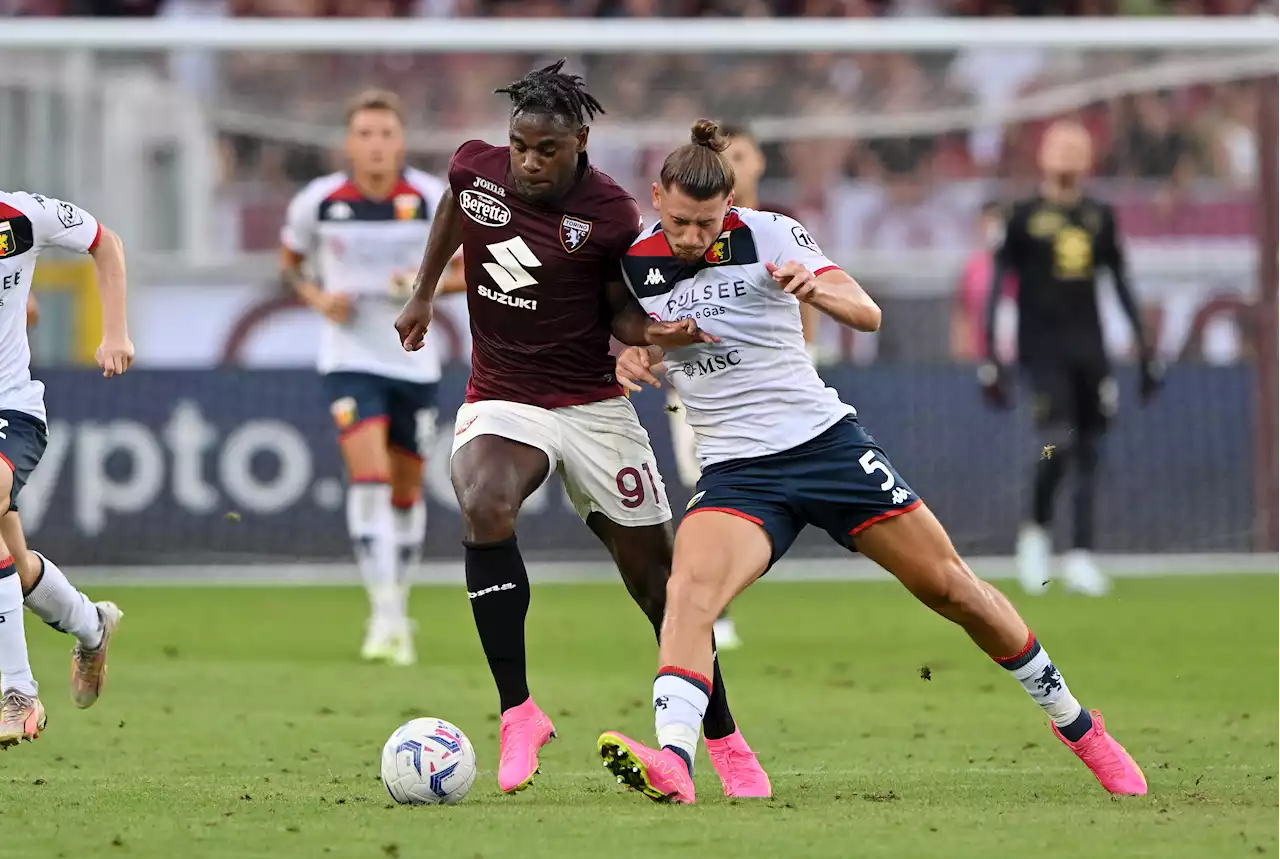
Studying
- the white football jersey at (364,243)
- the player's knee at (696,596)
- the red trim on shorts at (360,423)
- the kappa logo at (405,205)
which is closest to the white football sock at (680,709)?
the player's knee at (696,596)

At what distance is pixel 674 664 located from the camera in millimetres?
6152

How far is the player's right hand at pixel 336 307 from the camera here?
10.9 meters

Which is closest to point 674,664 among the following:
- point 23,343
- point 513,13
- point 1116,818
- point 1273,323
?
point 1116,818

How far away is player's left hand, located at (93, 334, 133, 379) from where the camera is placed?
746 cm

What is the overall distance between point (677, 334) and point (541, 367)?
2.65 ft

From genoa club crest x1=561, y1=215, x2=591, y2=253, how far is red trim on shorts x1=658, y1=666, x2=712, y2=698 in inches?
57.8

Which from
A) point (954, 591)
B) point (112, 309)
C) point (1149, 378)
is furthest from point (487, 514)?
point (1149, 378)

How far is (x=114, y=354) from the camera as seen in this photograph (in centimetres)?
748

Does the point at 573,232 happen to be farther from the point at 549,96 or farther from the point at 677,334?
the point at 677,334

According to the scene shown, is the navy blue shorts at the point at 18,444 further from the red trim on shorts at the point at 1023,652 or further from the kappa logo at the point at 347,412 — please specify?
the red trim on shorts at the point at 1023,652

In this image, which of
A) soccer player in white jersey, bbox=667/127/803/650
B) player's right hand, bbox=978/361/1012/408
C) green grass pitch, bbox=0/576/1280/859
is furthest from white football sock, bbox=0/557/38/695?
player's right hand, bbox=978/361/1012/408

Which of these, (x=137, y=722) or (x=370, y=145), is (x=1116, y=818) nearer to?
(x=137, y=722)

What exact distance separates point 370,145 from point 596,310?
4305 mm

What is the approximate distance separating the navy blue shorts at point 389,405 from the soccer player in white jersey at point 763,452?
175 inches
